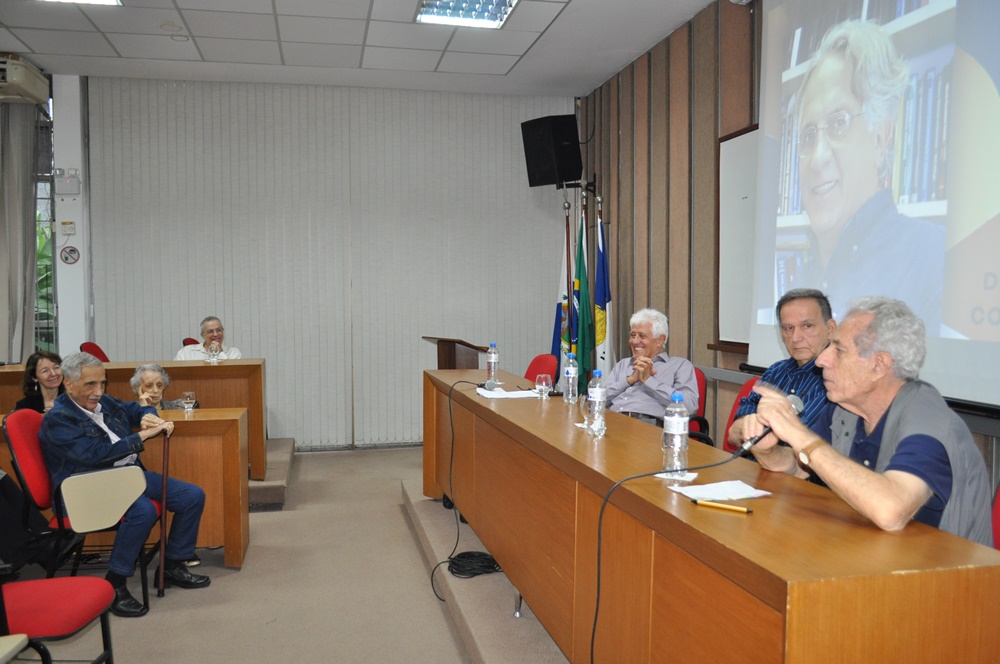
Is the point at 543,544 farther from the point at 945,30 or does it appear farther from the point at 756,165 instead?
the point at 756,165

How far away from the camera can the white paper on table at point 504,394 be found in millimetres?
3895

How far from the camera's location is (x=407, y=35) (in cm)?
568

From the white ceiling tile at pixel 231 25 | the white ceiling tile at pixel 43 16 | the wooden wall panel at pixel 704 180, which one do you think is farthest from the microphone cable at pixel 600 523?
the white ceiling tile at pixel 43 16

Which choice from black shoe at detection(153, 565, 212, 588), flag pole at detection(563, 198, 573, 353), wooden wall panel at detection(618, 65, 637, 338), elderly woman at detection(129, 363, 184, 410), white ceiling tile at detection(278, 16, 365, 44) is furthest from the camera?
flag pole at detection(563, 198, 573, 353)

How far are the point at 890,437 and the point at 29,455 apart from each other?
3.34 meters

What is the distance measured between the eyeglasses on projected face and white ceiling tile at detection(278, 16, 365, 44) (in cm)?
313

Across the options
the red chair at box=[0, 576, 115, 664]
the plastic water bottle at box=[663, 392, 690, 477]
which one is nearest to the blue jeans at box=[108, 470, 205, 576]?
the red chair at box=[0, 576, 115, 664]

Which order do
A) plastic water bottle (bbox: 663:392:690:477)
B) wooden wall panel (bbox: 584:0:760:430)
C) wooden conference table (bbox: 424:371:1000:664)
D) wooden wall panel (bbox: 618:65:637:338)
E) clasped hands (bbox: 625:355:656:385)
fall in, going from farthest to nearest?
wooden wall panel (bbox: 618:65:637:338)
wooden wall panel (bbox: 584:0:760:430)
clasped hands (bbox: 625:355:656:385)
plastic water bottle (bbox: 663:392:690:477)
wooden conference table (bbox: 424:371:1000:664)

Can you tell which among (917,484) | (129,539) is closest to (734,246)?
(917,484)

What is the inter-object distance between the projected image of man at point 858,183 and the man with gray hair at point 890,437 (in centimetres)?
137

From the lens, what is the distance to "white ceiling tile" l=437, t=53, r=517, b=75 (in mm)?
6215

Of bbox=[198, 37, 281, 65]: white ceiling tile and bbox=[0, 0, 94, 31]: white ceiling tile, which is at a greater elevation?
bbox=[198, 37, 281, 65]: white ceiling tile

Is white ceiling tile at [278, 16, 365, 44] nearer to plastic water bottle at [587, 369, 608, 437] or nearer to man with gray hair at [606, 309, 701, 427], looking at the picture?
man with gray hair at [606, 309, 701, 427]

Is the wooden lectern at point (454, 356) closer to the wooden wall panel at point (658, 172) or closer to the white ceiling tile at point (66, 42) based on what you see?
the wooden wall panel at point (658, 172)
